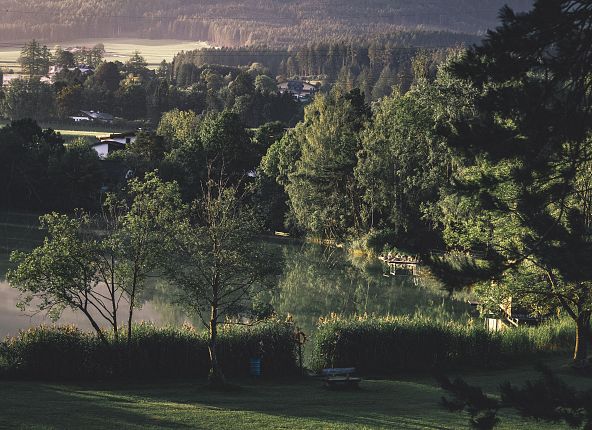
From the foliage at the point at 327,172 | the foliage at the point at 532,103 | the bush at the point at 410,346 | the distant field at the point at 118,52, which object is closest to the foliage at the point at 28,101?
the foliage at the point at 327,172

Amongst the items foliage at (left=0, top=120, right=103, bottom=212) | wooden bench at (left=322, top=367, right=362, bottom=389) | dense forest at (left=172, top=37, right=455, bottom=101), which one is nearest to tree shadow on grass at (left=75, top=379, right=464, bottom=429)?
wooden bench at (left=322, top=367, right=362, bottom=389)

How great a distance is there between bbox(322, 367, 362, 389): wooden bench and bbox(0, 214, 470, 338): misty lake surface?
5088 mm

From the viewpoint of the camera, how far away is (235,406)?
15484 mm

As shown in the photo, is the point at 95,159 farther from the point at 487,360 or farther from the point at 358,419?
the point at 358,419

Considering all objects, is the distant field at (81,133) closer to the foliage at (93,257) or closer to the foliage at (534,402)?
the foliage at (93,257)

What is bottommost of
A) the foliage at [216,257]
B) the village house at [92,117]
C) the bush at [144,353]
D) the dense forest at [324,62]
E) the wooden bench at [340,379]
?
the wooden bench at [340,379]

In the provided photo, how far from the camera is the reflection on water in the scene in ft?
83.9

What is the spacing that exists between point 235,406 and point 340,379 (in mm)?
2784

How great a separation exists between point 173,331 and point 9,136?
31.1 m

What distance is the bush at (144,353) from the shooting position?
17.8m

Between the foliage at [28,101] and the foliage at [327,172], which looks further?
the foliage at [28,101]

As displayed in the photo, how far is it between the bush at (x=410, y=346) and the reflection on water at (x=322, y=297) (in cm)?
500

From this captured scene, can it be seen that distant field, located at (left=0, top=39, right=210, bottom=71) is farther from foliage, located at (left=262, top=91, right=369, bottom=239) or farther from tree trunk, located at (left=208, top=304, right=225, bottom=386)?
tree trunk, located at (left=208, top=304, right=225, bottom=386)

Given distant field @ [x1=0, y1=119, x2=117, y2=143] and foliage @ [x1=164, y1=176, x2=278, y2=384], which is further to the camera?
distant field @ [x1=0, y1=119, x2=117, y2=143]
